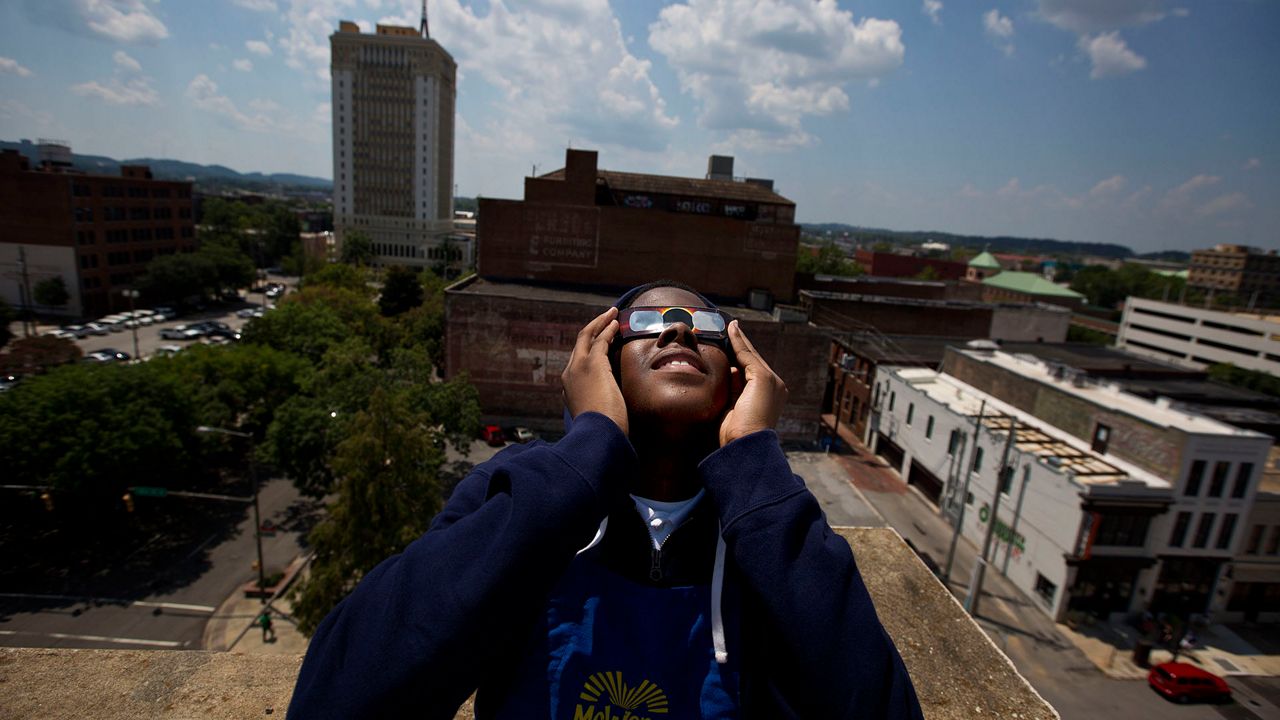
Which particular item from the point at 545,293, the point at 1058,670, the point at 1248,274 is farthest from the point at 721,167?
the point at 1248,274

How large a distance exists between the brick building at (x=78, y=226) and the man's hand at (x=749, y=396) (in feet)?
221

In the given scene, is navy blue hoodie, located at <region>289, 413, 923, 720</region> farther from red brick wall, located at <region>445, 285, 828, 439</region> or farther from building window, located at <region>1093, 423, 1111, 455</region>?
building window, located at <region>1093, 423, 1111, 455</region>

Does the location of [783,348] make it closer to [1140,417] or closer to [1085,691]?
[1140,417]

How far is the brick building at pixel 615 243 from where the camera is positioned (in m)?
35.9

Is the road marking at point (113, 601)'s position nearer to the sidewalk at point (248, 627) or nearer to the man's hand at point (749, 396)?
the sidewalk at point (248, 627)

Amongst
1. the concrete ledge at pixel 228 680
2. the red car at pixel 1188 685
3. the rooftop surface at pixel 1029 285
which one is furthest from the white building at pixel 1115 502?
the rooftop surface at pixel 1029 285

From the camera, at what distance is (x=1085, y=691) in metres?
19.2

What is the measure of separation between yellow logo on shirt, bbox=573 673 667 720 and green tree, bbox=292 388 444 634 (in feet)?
48.3

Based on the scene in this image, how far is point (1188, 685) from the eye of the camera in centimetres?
1936

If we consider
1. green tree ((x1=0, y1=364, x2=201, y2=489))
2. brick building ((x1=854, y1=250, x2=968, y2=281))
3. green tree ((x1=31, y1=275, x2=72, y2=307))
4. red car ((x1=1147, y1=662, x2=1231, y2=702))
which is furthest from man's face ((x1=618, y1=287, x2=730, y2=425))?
brick building ((x1=854, y1=250, x2=968, y2=281))

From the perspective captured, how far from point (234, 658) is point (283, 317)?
113ft

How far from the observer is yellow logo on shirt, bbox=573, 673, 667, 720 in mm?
1796

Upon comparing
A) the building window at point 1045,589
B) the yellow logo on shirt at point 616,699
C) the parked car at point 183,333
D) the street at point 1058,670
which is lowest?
the street at point 1058,670

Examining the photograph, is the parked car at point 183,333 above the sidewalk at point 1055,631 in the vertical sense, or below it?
above
